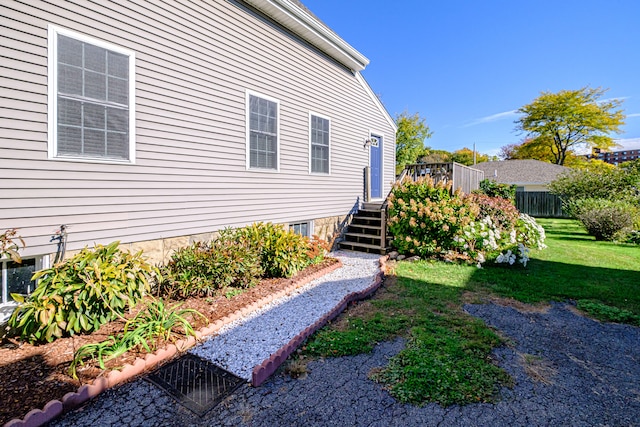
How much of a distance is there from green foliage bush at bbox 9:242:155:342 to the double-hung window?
310 centimetres

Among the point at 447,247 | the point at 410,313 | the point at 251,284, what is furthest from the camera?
the point at 447,247

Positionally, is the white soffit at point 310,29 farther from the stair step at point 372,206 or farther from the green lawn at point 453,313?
the green lawn at point 453,313

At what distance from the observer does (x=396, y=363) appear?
277 centimetres


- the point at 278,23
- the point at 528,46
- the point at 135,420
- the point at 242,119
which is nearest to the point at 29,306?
the point at 135,420

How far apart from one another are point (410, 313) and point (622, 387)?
195 centimetres

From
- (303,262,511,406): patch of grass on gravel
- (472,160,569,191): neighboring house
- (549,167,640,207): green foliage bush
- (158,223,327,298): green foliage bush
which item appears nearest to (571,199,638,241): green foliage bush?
(549,167,640,207): green foliage bush

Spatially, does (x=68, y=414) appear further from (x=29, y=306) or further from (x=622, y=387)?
(x=622, y=387)

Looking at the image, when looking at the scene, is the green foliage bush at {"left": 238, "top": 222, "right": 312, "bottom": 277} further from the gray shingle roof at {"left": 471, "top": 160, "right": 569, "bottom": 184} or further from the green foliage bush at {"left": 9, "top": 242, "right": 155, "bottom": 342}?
the gray shingle roof at {"left": 471, "top": 160, "right": 569, "bottom": 184}

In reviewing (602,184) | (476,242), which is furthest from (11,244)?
(602,184)

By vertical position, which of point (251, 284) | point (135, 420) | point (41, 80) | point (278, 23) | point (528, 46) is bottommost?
point (135, 420)

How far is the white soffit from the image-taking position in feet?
19.3

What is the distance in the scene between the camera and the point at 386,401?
2.29 metres

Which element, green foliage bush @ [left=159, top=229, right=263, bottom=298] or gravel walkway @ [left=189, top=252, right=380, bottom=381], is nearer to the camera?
gravel walkway @ [left=189, top=252, right=380, bottom=381]

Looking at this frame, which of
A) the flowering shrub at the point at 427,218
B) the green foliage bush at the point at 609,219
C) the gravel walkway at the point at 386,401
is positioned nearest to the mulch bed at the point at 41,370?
the gravel walkway at the point at 386,401
